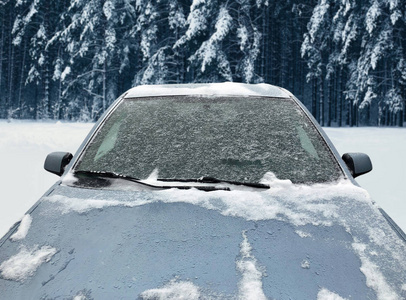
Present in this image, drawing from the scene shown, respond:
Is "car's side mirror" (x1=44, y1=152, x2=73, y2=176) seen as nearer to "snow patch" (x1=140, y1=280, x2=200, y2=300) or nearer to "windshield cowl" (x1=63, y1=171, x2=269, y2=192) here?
"windshield cowl" (x1=63, y1=171, x2=269, y2=192)

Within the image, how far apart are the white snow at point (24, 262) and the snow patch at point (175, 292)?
53 cm

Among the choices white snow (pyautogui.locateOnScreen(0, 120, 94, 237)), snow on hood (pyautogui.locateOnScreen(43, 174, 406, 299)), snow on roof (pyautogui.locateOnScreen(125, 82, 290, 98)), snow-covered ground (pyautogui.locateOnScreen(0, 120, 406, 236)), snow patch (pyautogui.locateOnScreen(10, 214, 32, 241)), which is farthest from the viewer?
snow-covered ground (pyautogui.locateOnScreen(0, 120, 406, 236))

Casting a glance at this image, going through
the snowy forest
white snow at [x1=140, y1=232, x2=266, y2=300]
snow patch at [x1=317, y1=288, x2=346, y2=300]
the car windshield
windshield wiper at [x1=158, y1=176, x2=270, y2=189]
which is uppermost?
the snowy forest

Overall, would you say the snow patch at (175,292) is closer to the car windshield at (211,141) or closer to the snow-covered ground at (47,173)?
the car windshield at (211,141)

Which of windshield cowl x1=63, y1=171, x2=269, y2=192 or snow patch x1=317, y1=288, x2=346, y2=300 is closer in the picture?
snow patch x1=317, y1=288, x2=346, y2=300

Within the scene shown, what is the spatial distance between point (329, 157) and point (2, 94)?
60187 mm

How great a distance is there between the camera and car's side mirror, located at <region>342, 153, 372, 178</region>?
10.4ft

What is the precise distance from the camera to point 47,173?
9.83 m

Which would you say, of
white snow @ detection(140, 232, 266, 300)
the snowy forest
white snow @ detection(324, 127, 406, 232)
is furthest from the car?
the snowy forest

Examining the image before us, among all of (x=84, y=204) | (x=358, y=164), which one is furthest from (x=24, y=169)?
(x=358, y=164)

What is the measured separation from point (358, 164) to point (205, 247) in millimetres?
1663

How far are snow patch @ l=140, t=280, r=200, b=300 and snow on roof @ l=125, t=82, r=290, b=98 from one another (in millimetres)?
1938

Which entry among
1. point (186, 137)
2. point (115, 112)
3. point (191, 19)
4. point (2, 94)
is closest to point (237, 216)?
point (186, 137)

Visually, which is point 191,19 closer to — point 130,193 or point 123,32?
point 123,32
